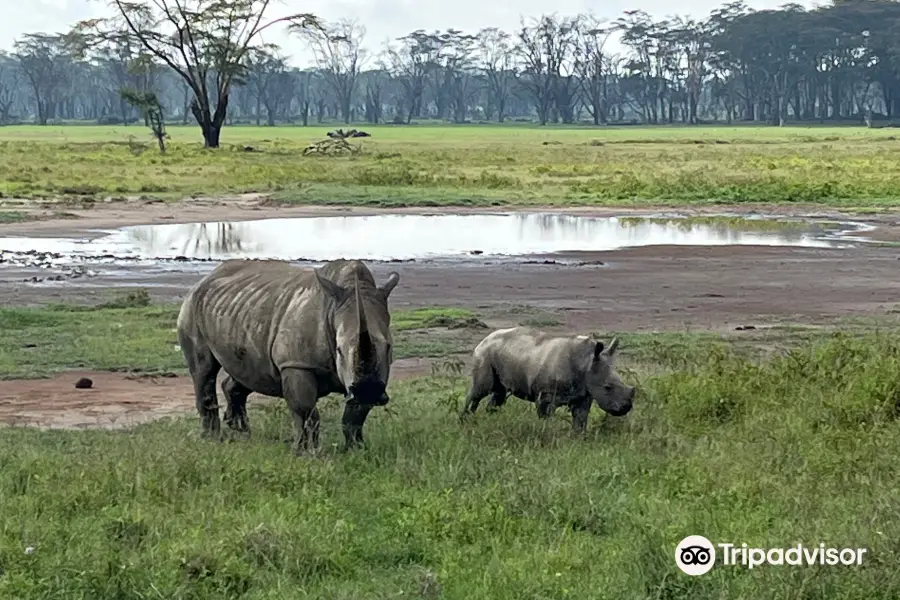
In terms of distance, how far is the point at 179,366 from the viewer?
13078mm

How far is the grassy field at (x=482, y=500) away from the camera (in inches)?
231

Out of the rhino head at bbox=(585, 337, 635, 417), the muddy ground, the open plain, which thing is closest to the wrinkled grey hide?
the open plain

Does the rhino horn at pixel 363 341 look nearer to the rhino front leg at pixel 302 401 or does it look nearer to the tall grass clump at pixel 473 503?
the tall grass clump at pixel 473 503

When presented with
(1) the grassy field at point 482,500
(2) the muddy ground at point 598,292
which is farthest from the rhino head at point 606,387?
(2) the muddy ground at point 598,292

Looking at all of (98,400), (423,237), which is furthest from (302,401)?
(423,237)

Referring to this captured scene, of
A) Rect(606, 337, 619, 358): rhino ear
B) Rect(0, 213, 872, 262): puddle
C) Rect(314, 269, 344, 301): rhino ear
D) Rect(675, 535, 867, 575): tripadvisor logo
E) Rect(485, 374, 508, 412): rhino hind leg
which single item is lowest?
Rect(0, 213, 872, 262): puddle

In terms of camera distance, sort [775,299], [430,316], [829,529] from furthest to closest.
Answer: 1. [775,299]
2. [430,316]
3. [829,529]

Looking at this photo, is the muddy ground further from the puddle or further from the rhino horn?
the rhino horn

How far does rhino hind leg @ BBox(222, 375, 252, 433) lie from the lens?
377 inches

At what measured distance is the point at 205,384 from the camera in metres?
9.59

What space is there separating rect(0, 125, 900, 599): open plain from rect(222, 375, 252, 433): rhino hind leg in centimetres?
13

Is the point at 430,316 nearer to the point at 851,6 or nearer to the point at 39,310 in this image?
the point at 39,310

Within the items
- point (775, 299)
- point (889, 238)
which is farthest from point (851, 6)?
point (775, 299)

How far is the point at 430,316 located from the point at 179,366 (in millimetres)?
3976
